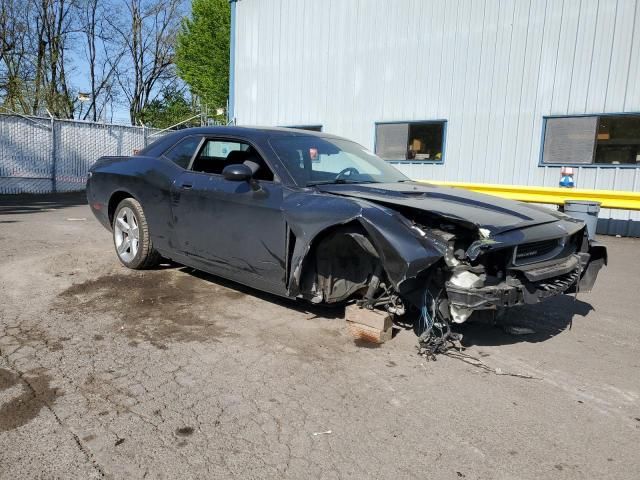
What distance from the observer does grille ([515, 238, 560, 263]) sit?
3.43m

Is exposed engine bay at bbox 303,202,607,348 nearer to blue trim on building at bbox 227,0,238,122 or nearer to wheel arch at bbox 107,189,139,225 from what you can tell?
wheel arch at bbox 107,189,139,225

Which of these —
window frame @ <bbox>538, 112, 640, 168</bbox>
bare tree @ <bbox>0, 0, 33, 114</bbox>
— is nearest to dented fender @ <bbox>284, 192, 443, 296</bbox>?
window frame @ <bbox>538, 112, 640, 168</bbox>

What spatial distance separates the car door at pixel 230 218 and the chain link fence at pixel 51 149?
447 inches

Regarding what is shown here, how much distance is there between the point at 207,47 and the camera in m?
38.7

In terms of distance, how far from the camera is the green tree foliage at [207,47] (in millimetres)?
38594

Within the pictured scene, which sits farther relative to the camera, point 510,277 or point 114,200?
point 114,200

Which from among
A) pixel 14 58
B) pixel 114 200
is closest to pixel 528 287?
pixel 114 200

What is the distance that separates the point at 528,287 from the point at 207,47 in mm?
39623

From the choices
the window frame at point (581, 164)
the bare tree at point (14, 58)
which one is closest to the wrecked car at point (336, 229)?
the window frame at point (581, 164)

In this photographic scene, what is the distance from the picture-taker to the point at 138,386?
9.59 feet

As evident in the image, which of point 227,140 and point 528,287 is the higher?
point 227,140

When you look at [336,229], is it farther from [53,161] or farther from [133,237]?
[53,161]

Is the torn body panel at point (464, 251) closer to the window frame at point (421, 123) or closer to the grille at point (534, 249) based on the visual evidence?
the grille at point (534, 249)

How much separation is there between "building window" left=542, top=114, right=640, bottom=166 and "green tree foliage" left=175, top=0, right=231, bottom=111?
3194cm
